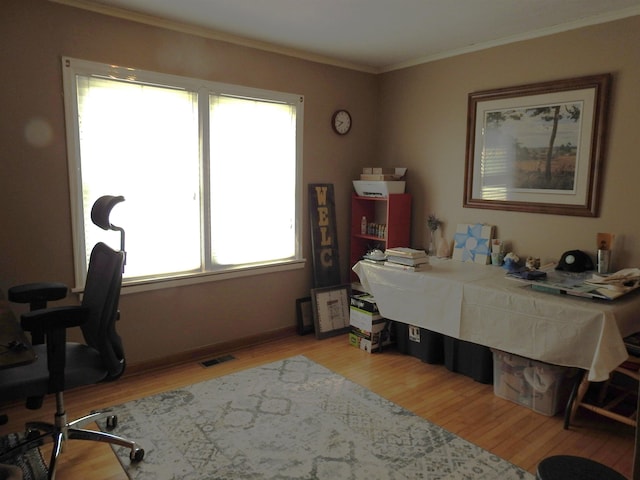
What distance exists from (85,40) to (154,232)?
4.25 ft

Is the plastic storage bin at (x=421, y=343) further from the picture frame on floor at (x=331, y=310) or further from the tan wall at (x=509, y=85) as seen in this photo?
the tan wall at (x=509, y=85)

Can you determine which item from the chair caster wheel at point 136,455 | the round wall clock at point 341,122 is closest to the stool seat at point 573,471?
the chair caster wheel at point 136,455

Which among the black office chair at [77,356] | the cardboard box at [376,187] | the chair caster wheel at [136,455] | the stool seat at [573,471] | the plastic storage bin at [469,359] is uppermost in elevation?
the cardboard box at [376,187]

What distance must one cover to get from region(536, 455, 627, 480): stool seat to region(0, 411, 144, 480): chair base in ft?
5.96

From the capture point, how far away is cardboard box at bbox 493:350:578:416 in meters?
2.73

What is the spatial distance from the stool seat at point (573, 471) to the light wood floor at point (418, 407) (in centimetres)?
80

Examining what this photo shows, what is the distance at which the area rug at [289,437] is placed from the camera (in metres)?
2.19

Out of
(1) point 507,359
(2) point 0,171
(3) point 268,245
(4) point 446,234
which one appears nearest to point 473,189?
(4) point 446,234

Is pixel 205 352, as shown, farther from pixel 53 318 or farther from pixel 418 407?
pixel 53 318

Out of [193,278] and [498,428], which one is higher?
[193,278]

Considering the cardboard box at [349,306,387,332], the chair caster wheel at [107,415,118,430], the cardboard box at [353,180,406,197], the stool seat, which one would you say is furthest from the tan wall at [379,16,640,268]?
the chair caster wheel at [107,415,118,430]

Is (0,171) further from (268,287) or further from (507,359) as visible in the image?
(507,359)

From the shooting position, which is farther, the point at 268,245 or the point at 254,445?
the point at 268,245

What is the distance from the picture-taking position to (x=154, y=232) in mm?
3246
